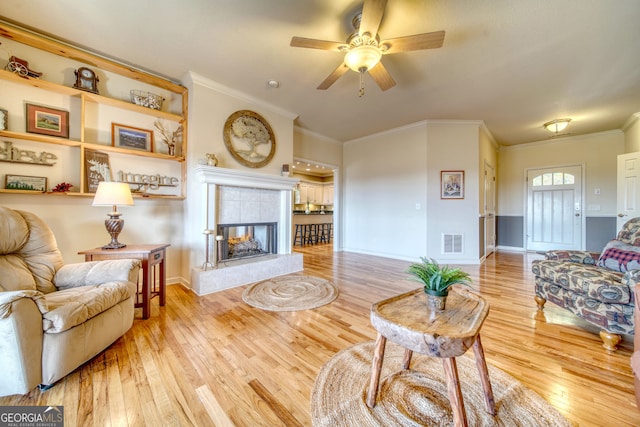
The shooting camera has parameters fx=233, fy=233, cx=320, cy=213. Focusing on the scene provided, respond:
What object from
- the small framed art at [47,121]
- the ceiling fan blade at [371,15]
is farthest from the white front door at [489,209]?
the small framed art at [47,121]

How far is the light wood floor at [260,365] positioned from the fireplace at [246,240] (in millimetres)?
874

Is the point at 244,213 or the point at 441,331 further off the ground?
the point at 244,213

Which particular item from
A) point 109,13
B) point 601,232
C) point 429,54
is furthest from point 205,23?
point 601,232

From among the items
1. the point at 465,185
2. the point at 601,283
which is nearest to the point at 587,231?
the point at 465,185

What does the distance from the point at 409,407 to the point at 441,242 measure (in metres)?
3.86

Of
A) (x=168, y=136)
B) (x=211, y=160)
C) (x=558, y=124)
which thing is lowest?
(x=211, y=160)

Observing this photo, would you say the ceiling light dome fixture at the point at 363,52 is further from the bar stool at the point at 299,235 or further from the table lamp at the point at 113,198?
the bar stool at the point at 299,235

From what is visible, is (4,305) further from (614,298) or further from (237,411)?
(614,298)

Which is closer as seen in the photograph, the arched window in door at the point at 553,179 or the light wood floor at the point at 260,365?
the light wood floor at the point at 260,365

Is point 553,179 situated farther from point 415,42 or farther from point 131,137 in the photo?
point 131,137

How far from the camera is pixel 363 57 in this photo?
2104 millimetres

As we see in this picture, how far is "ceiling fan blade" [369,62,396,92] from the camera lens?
234cm

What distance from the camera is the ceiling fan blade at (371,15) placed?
5.44 feet

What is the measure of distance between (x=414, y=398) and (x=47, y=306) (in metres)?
2.19
